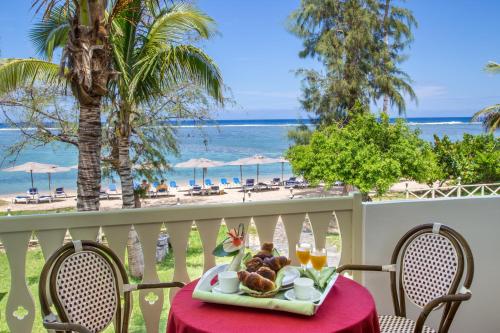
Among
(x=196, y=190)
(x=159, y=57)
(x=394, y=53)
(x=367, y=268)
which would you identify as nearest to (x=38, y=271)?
(x=159, y=57)

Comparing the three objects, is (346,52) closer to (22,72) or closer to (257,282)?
(22,72)

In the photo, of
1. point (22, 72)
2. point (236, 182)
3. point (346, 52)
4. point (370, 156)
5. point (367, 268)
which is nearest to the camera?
point (367, 268)

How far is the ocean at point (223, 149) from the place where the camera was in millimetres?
27500

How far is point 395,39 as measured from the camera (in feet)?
68.6

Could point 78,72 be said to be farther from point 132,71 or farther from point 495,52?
point 495,52

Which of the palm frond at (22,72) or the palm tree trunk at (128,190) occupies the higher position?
the palm frond at (22,72)

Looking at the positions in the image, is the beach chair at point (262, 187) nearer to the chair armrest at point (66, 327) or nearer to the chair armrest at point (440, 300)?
the chair armrest at point (440, 300)

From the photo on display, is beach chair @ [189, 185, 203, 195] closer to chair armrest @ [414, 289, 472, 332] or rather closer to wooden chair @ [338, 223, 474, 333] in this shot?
wooden chair @ [338, 223, 474, 333]

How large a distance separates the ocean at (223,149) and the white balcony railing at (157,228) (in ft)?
33.6

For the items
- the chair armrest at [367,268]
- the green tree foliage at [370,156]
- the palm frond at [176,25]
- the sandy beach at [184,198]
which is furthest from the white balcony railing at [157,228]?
the sandy beach at [184,198]

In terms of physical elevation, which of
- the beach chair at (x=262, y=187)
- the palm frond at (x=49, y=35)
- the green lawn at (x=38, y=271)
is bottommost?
the green lawn at (x=38, y=271)

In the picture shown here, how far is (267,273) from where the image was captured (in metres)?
1.54

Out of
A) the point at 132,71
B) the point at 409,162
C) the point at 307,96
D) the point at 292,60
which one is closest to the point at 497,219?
the point at 132,71

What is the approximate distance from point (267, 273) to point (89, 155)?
196 inches
